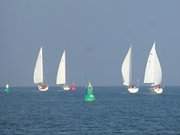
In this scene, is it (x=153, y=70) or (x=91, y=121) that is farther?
(x=153, y=70)

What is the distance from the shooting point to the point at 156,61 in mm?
173500

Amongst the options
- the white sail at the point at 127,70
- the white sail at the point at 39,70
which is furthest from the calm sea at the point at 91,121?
the white sail at the point at 39,70

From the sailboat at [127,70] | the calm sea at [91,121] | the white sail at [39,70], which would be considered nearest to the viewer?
the calm sea at [91,121]

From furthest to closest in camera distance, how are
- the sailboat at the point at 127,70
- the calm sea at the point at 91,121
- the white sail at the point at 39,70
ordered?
the white sail at the point at 39,70
the sailboat at the point at 127,70
the calm sea at the point at 91,121

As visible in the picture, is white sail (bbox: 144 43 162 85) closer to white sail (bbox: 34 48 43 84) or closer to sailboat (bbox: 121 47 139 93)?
sailboat (bbox: 121 47 139 93)

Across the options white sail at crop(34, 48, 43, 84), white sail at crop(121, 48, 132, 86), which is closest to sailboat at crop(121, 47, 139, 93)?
white sail at crop(121, 48, 132, 86)

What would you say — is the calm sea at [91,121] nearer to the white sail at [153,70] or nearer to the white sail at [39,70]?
the white sail at [153,70]

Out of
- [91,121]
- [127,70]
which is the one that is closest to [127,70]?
[127,70]

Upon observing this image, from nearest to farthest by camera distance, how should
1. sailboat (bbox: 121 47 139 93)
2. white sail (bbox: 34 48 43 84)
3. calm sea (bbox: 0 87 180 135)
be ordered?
1. calm sea (bbox: 0 87 180 135)
2. sailboat (bbox: 121 47 139 93)
3. white sail (bbox: 34 48 43 84)

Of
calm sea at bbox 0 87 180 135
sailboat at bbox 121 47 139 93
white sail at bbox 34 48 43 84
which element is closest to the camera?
calm sea at bbox 0 87 180 135

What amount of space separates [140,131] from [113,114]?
24.8 m

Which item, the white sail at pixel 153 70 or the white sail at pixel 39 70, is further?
the white sail at pixel 39 70

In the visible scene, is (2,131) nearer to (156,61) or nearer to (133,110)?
(133,110)

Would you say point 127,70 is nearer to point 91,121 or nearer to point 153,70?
point 153,70
